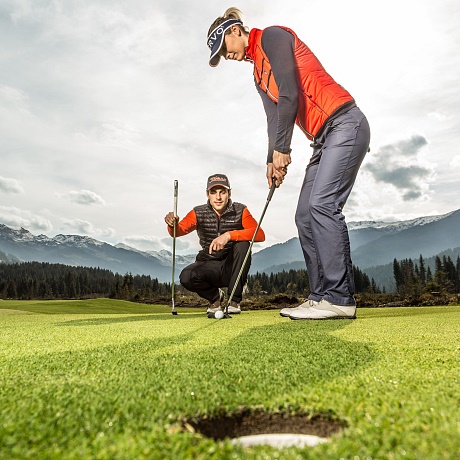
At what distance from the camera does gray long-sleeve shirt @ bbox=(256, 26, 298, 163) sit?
4.38 m

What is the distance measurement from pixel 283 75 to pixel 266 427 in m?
3.92

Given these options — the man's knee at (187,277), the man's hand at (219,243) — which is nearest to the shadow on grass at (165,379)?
the man's hand at (219,243)

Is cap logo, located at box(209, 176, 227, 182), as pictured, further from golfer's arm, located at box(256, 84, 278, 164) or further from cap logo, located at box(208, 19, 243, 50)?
cap logo, located at box(208, 19, 243, 50)

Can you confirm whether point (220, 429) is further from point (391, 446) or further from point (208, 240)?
point (208, 240)

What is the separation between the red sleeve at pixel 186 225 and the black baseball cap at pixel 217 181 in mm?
586

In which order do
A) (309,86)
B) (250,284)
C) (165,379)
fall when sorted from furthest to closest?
1. (250,284)
2. (309,86)
3. (165,379)

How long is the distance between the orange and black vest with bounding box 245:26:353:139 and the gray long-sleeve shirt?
0.14 m

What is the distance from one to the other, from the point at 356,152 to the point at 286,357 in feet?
9.46

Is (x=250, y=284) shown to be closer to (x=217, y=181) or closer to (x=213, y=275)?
(x=217, y=181)

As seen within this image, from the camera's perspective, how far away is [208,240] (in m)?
7.50

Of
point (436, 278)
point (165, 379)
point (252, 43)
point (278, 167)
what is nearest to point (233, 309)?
point (278, 167)

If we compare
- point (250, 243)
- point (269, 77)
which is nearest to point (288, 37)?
point (269, 77)

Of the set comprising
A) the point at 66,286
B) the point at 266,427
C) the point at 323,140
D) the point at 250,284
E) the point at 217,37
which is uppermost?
the point at 66,286

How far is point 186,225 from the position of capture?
24.7 feet
